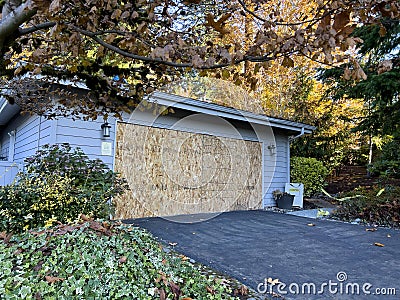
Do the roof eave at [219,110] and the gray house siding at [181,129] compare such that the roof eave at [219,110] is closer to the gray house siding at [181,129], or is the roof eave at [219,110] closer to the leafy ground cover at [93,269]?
the gray house siding at [181,129]

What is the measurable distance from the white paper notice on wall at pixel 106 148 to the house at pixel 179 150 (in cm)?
2

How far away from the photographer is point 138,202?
19.4ft

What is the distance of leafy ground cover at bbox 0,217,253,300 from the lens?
1725 mm

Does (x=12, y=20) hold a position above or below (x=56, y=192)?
above

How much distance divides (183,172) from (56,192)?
11.1ft

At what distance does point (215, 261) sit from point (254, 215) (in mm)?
3671

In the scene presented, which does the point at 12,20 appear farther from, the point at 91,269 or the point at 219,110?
the point at 219,110

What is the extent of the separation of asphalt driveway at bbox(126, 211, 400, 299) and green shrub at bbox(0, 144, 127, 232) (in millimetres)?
1163

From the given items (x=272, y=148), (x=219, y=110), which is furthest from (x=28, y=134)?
(x=272, y=148)

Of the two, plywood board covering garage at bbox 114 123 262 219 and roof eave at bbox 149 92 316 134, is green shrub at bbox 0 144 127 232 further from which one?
roof eave at bbox 149 92 316 134

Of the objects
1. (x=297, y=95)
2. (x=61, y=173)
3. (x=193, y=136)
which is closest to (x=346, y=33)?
(x=61, y=173)

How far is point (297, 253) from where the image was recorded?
363cm

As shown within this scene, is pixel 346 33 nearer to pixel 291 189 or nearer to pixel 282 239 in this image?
pixel 282 239

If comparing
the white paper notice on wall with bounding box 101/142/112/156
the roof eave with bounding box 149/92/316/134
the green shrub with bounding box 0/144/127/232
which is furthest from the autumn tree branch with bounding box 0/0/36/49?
the white paper notice on wall with bounding box 101/142/112/156
